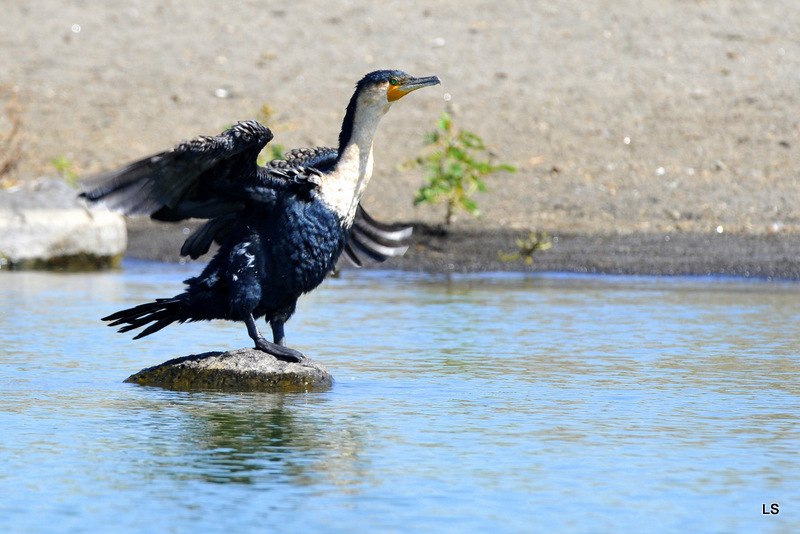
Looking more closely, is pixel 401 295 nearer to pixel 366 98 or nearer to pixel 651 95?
pixel 366 98

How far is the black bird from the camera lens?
21.8ft

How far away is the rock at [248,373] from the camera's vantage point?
7.39 meters

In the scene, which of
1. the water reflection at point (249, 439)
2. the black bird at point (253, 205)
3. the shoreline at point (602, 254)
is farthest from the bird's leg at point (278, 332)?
the shoreline at point (602, 254)

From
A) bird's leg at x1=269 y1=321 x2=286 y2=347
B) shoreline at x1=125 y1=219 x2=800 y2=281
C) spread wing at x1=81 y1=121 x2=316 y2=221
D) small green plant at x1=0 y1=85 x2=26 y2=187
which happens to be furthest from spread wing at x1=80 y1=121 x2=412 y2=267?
small green plant at x1=0 y1=85 x2=26 y2=187

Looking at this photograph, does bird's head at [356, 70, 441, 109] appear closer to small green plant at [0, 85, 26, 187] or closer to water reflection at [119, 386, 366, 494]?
water reflection at [119, 386, 366, 494]

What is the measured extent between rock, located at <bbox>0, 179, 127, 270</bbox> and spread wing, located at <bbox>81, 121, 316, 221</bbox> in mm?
6701

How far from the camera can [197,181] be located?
6.87m

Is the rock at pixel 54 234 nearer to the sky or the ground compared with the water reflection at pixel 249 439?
nearer to the sky

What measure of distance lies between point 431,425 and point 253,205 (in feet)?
5.02

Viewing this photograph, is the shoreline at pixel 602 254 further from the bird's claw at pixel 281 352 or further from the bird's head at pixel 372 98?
the bird's head at pixel 372 98

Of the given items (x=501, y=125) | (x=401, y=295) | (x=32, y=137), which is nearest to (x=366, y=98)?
(x=401, y=295)

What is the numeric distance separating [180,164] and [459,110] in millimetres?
10767

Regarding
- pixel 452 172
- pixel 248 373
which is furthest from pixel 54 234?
pixel 248 373

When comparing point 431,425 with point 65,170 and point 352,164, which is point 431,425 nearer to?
point 352,164
